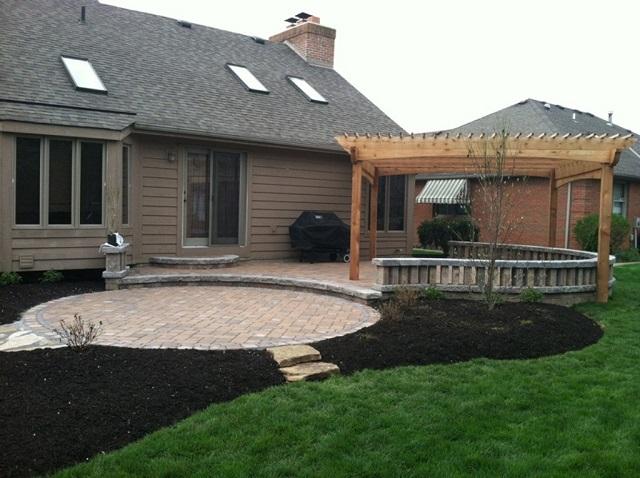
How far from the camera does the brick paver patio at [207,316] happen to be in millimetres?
6004

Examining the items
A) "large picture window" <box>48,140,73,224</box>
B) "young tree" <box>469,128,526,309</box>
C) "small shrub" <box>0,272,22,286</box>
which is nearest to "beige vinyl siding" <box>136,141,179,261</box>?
"large picture window" <box>48,140,73,224</box>

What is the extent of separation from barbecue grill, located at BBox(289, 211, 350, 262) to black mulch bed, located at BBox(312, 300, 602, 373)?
221 inches

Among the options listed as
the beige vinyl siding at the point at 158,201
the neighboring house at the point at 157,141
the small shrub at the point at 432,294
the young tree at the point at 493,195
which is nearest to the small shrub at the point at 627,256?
the neighboring house at the point at 157,141

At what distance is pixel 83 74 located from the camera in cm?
1138

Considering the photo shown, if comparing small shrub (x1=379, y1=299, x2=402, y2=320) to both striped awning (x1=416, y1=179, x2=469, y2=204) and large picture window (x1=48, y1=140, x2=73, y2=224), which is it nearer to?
large picture window (x1=48, y1=140, x2=73, y2=224)

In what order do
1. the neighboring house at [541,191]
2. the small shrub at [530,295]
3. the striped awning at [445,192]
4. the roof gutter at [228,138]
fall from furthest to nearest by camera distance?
the striped awning at [445,192] < the neighboring house at [541,191] < the roof gutter at [228,138] < the small shrub at [530,295]

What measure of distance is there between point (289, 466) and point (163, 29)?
46.8 feet

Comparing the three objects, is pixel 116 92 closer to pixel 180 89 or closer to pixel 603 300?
pixel 180 89

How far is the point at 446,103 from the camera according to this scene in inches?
1401

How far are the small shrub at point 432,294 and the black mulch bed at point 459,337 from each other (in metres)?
0.69

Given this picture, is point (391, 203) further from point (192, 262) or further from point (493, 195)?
point (493, 195)

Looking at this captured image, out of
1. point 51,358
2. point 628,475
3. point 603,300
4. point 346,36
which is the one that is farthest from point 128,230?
point 346,36

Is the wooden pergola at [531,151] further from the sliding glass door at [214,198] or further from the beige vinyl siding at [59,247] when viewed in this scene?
the beige vinyl siding at [59,247]

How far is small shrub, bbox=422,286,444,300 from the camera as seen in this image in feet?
26.7
